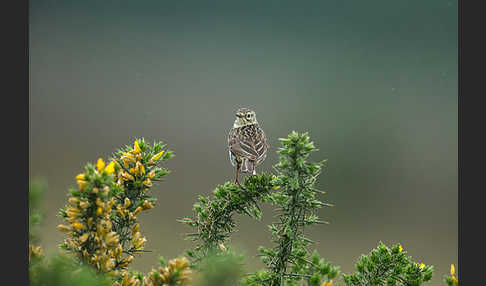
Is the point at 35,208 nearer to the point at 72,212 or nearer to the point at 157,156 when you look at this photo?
the point at 72,212

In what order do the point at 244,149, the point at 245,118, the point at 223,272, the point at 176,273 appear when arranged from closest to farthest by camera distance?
the point at 223,272 → the point at 176,273 → the point at 244,149 → the point at 245,118

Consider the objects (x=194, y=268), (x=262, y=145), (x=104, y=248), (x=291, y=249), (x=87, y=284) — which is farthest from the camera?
(x=262, y=145)

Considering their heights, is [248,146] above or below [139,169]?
above

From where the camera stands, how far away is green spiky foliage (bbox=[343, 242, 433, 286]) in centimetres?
133

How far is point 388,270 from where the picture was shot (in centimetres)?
137

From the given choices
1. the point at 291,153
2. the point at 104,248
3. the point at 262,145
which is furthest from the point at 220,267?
the point at 262,145

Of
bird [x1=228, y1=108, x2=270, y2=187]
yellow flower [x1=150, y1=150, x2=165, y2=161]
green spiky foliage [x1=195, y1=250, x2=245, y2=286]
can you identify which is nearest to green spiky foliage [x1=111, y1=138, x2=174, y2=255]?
yellow flower [x1=150, y1=150, x2=165, y2=161]

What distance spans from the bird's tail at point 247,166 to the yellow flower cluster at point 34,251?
1.54m

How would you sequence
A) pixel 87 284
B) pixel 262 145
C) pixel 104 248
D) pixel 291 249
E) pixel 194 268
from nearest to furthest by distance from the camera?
pixel 87 284 → pixel 104 248 → pixel 194 268 → pixel 291 249 → pixel 262 145

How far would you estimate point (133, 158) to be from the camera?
1255 millimetres

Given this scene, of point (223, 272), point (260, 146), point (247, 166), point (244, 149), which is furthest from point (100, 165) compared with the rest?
point (260, 146)

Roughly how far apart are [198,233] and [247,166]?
1.14 meters

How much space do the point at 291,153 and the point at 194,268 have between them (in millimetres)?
391

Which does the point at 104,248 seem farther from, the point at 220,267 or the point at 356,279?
the point at 356,279
